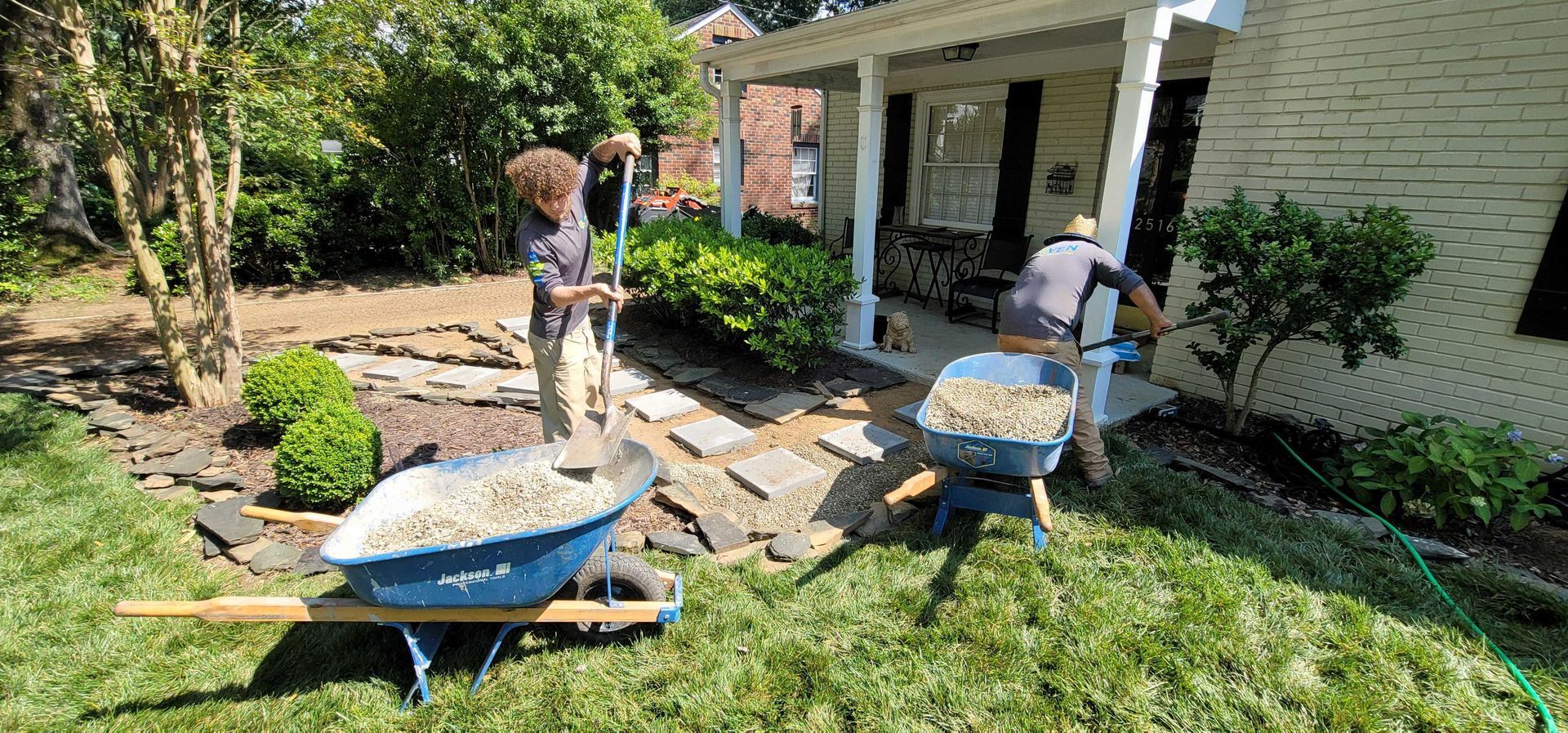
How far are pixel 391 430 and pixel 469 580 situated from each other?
2753 millimetres

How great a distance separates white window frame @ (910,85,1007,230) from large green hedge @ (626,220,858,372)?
9.89 ft

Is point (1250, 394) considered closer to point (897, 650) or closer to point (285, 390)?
point (897, 650)

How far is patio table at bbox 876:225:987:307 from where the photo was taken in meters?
7.65

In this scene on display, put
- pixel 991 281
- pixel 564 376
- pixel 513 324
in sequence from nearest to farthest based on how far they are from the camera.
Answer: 1. pixel 564 376
2. pixel 991 281
3. pixel 513 324

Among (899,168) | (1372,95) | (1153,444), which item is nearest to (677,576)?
(1153,444)

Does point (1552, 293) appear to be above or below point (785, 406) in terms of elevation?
above

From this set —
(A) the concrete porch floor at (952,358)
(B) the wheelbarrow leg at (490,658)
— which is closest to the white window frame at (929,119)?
(A) the concrete porch floor at (952,358)

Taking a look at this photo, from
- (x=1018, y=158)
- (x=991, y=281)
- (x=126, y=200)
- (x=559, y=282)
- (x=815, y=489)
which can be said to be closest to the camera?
(x=559, y=282)

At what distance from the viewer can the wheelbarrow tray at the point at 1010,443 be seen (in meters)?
2.74

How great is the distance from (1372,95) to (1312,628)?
11.0 ft

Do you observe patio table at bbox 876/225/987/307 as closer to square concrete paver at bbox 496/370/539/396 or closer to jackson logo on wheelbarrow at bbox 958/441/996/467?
square concrete paver at bbox 496/370/539/396

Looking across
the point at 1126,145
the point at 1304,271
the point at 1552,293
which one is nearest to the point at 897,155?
the point at 1126,145

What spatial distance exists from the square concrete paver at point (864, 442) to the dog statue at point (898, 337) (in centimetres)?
159

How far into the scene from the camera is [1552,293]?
11.9 feet
